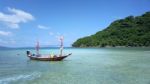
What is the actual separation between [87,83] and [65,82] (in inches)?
83.7

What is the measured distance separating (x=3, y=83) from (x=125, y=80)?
11850 millimetres

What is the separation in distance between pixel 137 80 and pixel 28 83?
10605 mm

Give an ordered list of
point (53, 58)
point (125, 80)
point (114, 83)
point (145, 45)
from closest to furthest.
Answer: point (114, 83)
point (125, 80)
point (53, 58)
point (145, 45)

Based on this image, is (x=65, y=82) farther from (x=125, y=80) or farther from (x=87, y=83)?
(x=125, y=80)

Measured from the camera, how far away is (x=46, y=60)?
52.1m

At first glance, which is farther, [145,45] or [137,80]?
[145,45]

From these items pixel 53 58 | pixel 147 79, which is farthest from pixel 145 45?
pixel 147 79

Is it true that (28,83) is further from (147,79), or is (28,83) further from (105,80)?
(147,79)

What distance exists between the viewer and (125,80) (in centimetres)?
2462

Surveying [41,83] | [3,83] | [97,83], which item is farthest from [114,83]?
[3,83]

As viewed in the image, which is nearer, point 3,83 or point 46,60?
point 3,83

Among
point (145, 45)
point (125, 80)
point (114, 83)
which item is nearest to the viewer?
point (114, 83)

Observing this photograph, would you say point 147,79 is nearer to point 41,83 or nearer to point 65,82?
point 65,82

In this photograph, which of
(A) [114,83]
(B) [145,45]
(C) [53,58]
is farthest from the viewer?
(B) [145,45]
